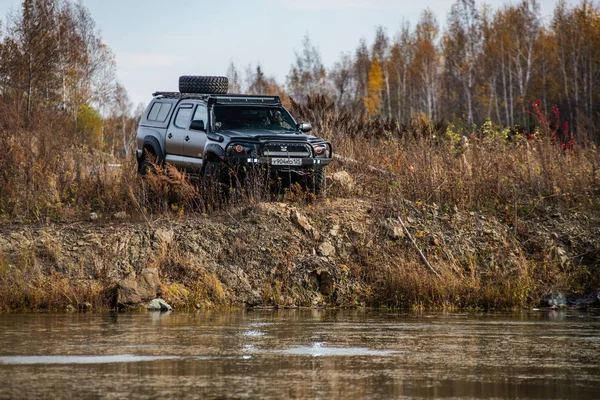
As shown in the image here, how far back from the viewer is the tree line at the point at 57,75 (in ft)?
119

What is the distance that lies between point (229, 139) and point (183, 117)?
218 cm

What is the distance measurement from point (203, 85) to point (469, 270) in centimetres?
787

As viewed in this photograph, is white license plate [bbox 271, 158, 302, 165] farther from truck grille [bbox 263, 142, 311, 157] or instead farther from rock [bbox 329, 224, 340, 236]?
rock [bbox 329, 224, 340, 236]

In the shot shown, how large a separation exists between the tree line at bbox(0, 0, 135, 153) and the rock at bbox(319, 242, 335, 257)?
11.0m

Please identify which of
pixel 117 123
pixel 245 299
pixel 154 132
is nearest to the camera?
pixel 245 299

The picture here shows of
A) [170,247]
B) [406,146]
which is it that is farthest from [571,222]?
[170,247]

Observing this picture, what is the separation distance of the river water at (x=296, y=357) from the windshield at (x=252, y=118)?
242 inches

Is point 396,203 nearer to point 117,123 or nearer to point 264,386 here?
point 264,386

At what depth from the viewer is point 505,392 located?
8.22 m

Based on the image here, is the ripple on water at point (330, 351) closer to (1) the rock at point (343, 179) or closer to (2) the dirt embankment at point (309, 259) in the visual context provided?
(2) the dirt embankment at point (309, 259)

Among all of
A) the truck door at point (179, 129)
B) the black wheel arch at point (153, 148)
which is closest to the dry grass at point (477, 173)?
the truck door at point (179, 129)

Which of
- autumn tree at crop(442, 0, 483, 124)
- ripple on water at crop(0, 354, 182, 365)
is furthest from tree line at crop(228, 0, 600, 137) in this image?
ripple on water at crop(0, 354, 182, 365)

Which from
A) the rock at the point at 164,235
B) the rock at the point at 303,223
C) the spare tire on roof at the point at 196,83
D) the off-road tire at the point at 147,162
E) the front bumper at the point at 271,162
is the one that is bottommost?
the rock at the point at 164,235

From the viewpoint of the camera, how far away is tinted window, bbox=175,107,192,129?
68.7 ft
